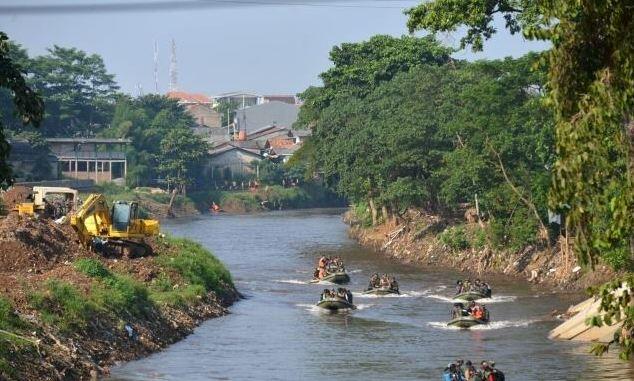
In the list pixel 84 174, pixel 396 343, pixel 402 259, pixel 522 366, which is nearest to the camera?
pixel 522 366

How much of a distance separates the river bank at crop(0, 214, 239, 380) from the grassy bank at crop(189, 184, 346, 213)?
64.1 metres

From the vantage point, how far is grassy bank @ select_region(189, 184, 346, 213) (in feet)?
390

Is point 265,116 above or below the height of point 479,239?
above

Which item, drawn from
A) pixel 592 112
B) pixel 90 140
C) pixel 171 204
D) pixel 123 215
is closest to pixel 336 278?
pixel 123 215

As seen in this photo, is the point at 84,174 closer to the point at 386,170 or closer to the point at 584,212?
the point at 386,170

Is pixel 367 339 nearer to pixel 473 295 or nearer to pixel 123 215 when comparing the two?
pixel 473 295

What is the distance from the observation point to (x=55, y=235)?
46.3m

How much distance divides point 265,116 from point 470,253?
106143 mm

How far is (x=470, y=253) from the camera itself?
2581 inches

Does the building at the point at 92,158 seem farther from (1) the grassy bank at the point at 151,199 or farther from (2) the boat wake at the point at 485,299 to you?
(2) the boat wake at the point at 485,299

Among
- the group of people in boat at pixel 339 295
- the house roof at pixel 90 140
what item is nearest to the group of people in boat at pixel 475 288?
the group of people in boat at pixel 339 295

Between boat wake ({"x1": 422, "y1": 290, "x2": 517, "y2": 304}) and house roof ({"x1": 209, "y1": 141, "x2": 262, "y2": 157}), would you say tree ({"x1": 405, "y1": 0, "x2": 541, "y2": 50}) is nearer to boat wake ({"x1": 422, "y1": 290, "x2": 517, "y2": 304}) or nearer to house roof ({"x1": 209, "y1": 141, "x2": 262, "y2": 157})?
boat wake ({"x1": 422, "y1": 290, "x2": 517, "y2": 304})

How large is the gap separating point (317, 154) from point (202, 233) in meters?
10.8

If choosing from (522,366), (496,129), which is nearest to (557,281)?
(496,129)
